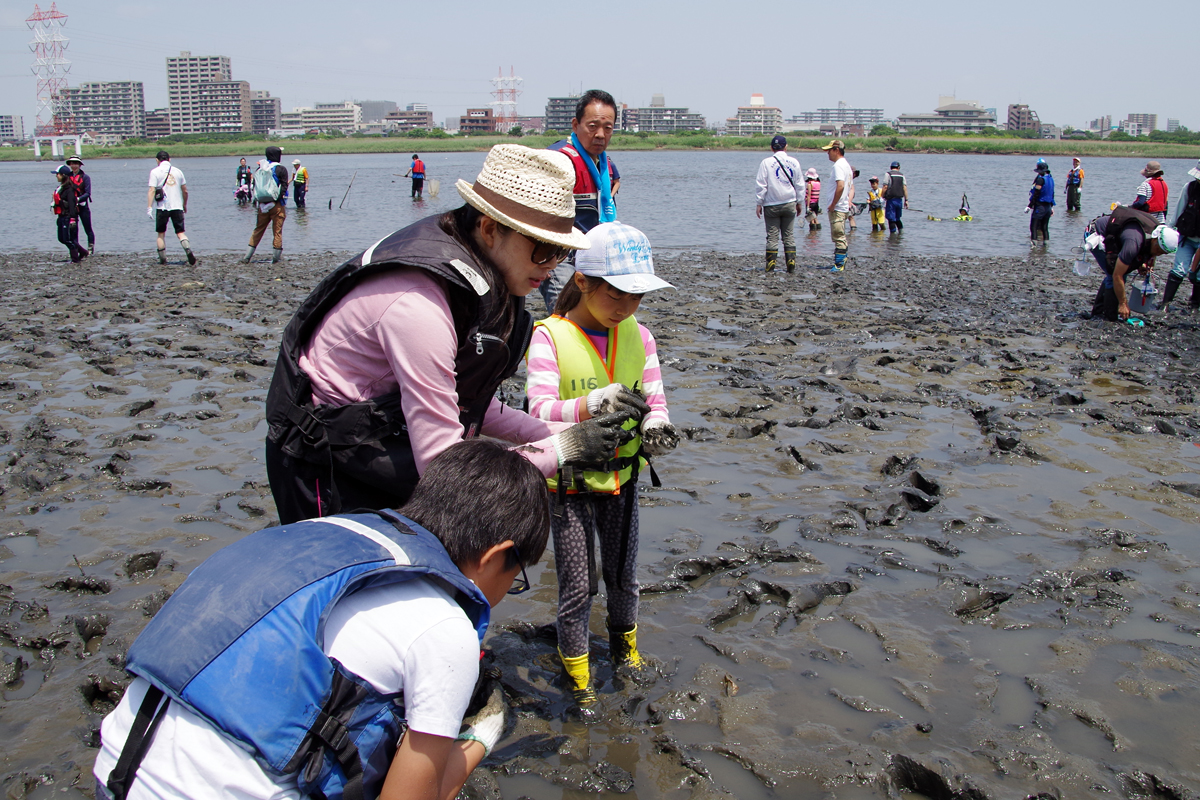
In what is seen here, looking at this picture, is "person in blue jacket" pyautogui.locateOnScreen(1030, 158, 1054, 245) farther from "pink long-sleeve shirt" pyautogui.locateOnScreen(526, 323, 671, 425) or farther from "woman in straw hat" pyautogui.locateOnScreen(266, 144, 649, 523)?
"woman in straw hat" pyautogui.locateOnScreen(266, 144, 649, 523)

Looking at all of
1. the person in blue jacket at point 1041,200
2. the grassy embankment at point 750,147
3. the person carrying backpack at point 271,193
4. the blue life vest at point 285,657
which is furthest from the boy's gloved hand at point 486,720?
the grassy embankment at point 750,147

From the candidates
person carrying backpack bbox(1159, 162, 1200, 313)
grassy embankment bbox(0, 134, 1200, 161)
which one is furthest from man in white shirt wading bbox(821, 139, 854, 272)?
grassy embankment bbox(0, 134, 1200, 161)

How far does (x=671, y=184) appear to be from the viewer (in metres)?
39.7

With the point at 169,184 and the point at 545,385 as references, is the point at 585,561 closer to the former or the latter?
the point at 545,385

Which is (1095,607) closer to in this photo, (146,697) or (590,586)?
(590,586)

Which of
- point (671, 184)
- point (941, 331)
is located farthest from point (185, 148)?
point (941, 331)

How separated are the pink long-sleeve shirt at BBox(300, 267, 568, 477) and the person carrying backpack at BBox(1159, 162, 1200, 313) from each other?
947cm

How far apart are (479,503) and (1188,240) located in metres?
10.7

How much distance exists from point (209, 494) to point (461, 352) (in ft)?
10.9

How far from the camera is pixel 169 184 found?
13.6m

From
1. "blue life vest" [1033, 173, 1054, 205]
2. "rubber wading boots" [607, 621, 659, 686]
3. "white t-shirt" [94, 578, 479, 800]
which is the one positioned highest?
"blue life vest" [1033, 173, 1054, 205]

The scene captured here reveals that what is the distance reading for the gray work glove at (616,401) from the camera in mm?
2664

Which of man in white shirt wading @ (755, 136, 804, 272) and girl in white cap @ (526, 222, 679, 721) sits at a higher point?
man in white shirt wading @ (755, 136, 804, 272)

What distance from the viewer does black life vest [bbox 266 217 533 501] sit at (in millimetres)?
2033
